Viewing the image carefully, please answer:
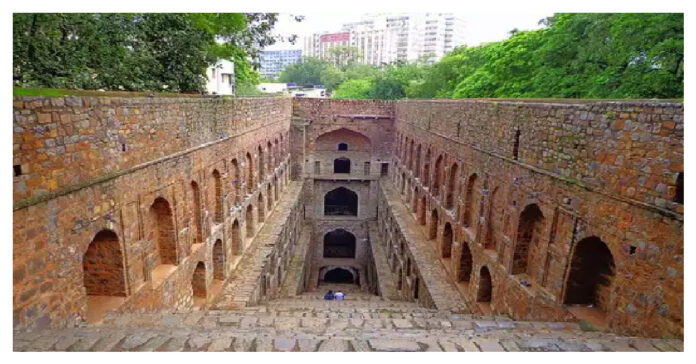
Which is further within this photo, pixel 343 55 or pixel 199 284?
pixel 343 55

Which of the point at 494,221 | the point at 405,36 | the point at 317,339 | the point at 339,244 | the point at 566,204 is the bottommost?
the point at 339,244

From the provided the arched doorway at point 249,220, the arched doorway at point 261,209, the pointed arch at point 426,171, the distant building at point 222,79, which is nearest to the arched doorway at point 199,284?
the arched doorway at point 249,220

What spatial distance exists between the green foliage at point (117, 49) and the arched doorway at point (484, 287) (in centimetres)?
953

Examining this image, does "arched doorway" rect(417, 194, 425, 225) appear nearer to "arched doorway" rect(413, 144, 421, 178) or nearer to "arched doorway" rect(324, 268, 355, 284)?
"arched doorway" rect(413, 144, 421, 178)

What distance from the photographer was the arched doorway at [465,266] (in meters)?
11.2

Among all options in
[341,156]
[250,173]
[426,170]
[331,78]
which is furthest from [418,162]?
[331,78]

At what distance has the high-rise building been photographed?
284ft

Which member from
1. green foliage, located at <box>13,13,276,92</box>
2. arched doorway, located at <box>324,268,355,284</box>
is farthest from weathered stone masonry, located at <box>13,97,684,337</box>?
arched doorway, located at <box>324,268,355,284</box>

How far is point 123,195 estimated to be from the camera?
6695 millimetres

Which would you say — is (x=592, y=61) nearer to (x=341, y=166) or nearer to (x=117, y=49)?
(x=117, y=49)

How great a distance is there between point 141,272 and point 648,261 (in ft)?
23.3

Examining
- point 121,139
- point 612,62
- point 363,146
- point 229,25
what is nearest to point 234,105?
point 229,25

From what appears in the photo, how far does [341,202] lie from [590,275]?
21.1m

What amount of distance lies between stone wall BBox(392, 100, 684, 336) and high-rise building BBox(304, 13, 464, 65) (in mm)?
78141
